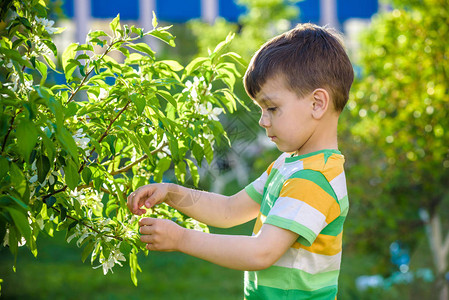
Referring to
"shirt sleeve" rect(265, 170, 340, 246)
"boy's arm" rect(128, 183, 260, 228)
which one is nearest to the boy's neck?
"shirt sleeve" rect(265, 170, 340, 246)

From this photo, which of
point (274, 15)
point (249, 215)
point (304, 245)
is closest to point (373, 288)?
point (249, 215)

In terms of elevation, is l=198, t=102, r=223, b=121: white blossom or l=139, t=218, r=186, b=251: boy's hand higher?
l=198, t=102, r=223, b=121: white blossom

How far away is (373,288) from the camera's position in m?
4.91

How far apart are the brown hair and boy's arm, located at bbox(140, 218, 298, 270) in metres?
0.44

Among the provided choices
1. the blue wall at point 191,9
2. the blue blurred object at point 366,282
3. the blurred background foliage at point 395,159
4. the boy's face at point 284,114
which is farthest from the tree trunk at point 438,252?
the blue wall at point 191,9

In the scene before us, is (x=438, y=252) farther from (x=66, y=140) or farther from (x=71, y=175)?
(x=66, y=140)

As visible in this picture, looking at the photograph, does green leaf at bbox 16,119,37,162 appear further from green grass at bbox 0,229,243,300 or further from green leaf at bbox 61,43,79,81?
green grass at bbox 0,229,243,300

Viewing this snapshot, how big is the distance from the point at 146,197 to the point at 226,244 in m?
0.37

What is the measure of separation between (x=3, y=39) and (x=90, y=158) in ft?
1.44

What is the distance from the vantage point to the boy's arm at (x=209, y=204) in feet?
5.97

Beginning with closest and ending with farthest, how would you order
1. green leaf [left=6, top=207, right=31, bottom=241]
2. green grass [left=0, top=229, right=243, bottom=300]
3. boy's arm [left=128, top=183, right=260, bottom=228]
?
1. green leaf [left=6, top=207, right=31, bottom=241]
2. boy's arm [left=128, top=183, right=260, bottom=228]
3. green grass [left=0, top=229, right=243, bottom=300]

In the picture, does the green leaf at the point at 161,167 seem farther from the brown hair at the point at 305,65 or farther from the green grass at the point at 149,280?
the green grass at the point at 149,280

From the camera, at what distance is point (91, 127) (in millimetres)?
1579

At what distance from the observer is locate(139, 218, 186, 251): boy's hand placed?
1476 mm
